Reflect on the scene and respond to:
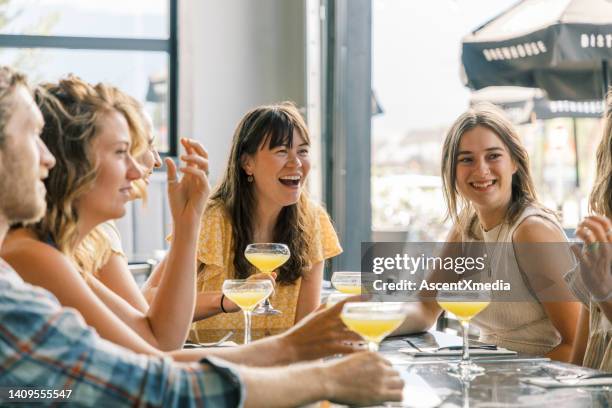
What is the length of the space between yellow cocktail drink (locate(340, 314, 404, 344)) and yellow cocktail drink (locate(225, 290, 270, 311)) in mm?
659

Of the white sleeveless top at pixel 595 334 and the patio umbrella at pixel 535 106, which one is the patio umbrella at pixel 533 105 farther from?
the white sleeveless top at pixel 595 334

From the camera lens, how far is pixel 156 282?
3111mm

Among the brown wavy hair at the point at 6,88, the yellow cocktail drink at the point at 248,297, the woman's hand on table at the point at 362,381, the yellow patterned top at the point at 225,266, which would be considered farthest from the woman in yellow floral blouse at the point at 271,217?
the brown wavy hair at the point at 6,88

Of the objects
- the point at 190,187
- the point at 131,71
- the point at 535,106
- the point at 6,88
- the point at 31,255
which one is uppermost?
the point at 131,71

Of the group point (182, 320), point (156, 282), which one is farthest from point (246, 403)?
point (156, 282)

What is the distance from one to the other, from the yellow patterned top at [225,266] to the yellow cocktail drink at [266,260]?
20 centimetres

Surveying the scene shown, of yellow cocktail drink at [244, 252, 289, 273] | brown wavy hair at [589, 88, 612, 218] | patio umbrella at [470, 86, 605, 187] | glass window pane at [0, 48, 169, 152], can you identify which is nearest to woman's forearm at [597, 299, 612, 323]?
brown wavy hair at [589, 88, 612, 218]

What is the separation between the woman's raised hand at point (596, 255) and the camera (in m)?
2.17

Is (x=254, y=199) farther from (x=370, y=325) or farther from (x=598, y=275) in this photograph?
(x=370, y=325)

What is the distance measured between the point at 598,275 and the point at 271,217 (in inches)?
57.4

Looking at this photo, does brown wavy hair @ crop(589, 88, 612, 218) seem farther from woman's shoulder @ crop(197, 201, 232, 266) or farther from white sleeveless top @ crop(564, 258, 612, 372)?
woman's shoulder @ crop(197, 201, 232, 266)

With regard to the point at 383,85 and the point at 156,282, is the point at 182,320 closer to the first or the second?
the point at 156,282

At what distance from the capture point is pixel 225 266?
10.9 ft

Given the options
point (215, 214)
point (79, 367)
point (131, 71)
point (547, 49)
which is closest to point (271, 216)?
point (215, 214)
